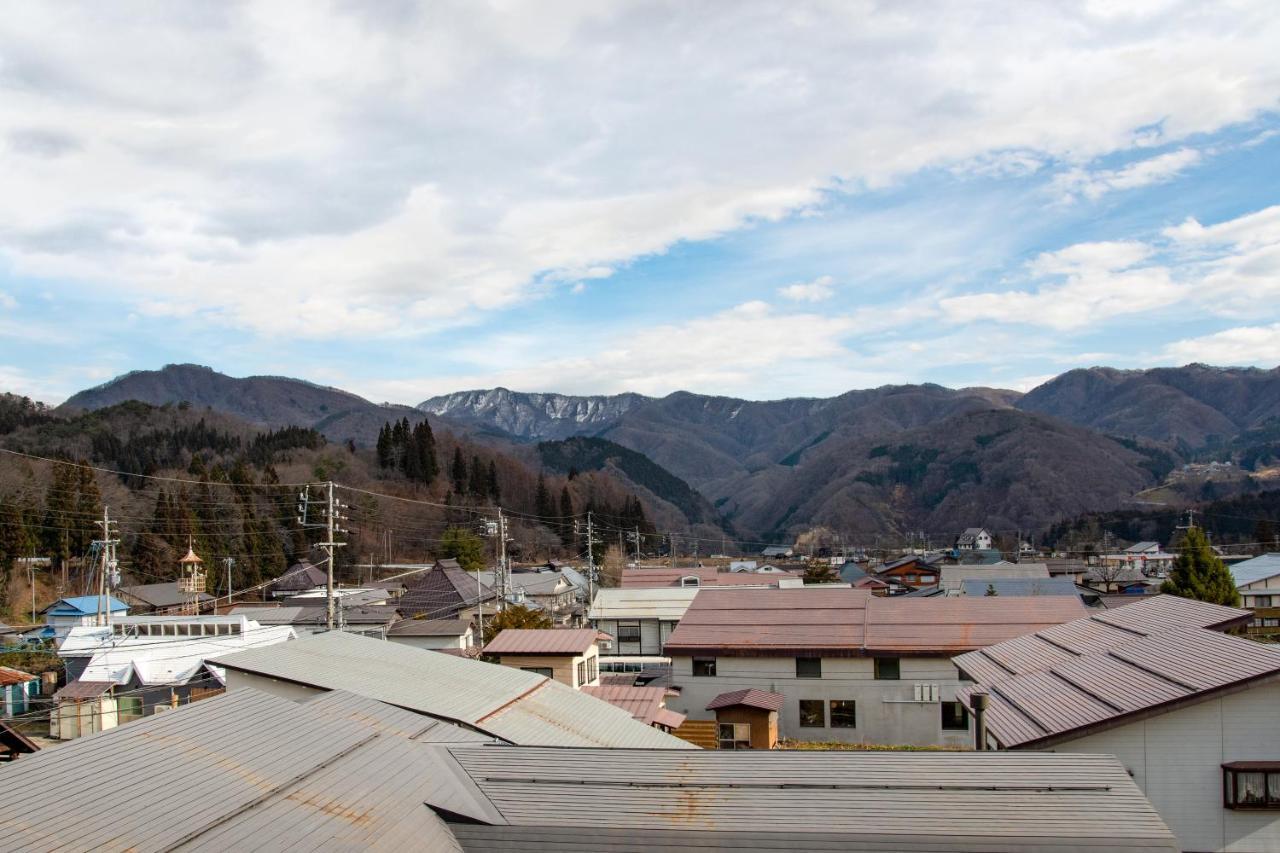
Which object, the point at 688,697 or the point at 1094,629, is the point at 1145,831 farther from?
the point at 688,697

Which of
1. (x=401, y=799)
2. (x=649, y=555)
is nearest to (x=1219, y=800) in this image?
(x=401, y=799)

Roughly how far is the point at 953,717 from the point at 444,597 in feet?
90.8

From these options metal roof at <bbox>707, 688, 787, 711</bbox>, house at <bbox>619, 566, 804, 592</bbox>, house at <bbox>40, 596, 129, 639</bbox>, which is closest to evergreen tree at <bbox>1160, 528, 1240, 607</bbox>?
metal roof at <bbox>707, 688, 787, 711</bbox>

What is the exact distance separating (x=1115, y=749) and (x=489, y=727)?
8.74 m

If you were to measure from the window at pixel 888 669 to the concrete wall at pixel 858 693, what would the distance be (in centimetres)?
12

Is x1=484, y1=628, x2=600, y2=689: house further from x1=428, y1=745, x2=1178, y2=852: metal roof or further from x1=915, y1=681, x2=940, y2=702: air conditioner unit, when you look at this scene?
x1=428, y1=745, x2=1178, y2=852: metal roof

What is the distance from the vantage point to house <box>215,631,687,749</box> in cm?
1330

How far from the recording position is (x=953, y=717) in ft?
75.0

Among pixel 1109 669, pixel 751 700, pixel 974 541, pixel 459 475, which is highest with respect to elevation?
pixel 459 475

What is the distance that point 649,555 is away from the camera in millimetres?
97500

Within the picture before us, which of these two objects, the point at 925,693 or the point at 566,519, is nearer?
the point at 925,693

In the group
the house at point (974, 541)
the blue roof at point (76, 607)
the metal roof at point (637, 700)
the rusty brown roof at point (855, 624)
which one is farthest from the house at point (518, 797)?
the house at point (974, 541)

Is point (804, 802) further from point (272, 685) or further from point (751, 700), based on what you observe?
point (751, 700)

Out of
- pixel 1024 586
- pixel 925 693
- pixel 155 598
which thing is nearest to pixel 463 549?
pixel 155 598
